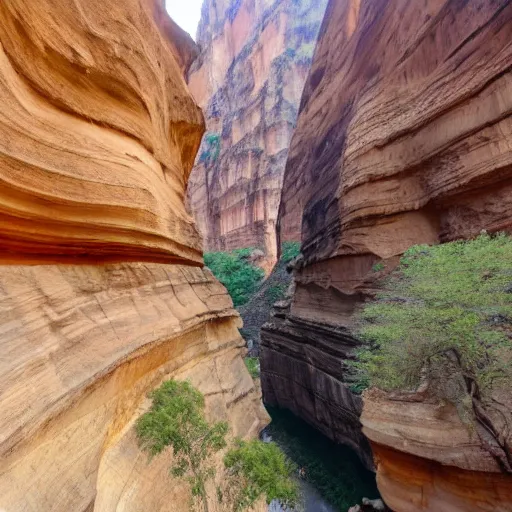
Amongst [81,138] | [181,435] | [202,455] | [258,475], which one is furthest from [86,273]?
[258,475]

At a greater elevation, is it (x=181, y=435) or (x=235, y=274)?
(x=235, y=274)

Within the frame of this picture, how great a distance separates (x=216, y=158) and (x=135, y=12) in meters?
33.1

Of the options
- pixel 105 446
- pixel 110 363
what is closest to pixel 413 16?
pixel 110 363

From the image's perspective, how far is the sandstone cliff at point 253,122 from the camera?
30641 millimetres

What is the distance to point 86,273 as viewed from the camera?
4293 millimetres

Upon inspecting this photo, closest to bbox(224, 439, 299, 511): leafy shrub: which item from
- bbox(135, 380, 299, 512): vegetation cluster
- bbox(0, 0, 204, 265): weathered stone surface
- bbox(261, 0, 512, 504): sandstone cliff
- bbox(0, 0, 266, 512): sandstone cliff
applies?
bbox(135, 380, 299, 512): vegetation cluster

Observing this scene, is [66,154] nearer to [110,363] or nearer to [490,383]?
[110,363]

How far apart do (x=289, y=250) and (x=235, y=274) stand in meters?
6.97

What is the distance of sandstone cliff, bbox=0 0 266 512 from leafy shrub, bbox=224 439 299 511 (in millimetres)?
736

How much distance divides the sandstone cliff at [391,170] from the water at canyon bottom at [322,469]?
0.68 meters

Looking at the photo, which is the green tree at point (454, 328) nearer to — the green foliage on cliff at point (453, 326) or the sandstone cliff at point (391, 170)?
the green foliage on cliff at point (453, 326)

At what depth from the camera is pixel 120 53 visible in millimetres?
5184

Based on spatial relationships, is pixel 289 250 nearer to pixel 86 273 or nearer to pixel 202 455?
pixel 86 273

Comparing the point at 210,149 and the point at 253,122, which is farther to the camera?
the point at 210,149
